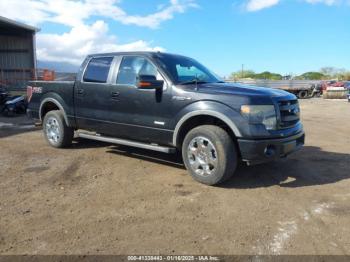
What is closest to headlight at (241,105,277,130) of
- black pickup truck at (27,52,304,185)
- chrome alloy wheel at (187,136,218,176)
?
black pickup truck at (27,52,304,185)

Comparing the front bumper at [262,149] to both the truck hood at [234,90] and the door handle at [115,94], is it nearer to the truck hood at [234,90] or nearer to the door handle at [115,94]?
the truck hood at [234,90]

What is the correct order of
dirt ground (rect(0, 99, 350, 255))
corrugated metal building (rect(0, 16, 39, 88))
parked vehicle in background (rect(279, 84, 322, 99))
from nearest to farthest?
dirt ground (rect(0, 99, 350, 255)) < corrugated metal building (rect(0, 16, 39, 88)) < parked vehicle in background (rect(279, 84, 322, 99))

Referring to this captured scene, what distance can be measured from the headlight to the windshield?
4.22 ft

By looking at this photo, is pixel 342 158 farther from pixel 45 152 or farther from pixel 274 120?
pixel 45 152

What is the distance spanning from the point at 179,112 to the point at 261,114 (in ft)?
4.09

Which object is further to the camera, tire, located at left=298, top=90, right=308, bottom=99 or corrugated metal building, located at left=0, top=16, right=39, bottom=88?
tire, located at left=298, top=90, right=308, bottom=99

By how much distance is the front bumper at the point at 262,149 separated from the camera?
205 inches

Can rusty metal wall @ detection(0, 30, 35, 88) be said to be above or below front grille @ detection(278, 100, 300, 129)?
above

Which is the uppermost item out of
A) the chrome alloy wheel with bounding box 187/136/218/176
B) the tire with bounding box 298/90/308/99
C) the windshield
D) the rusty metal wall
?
the rusty metal wall

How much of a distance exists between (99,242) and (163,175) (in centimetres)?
240

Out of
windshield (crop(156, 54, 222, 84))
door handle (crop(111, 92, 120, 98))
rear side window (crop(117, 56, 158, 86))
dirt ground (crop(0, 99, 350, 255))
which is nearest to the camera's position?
dirt ground (crop(0, 99, 350, 255))

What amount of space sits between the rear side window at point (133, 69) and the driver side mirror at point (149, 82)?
0.31 meters

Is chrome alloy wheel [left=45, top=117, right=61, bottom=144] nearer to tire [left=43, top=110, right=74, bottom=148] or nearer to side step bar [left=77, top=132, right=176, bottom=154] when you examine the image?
tire [left=43, top=110, right=74, bottom=148]

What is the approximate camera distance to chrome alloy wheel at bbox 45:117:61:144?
7.93 m
